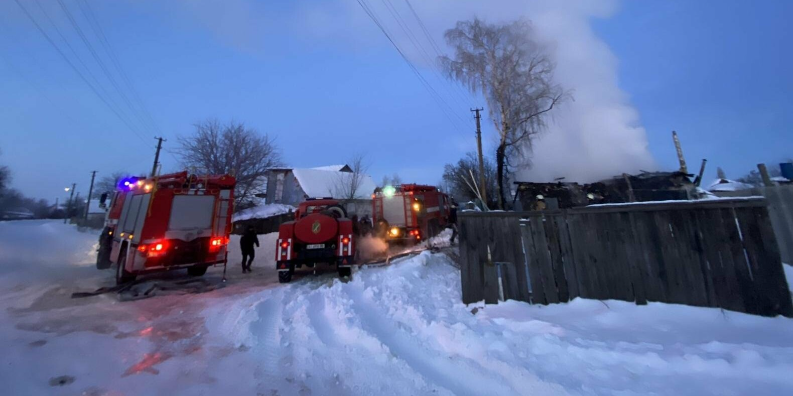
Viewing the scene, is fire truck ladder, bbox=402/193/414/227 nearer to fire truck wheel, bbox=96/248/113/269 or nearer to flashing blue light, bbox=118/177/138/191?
flashing blue light, bbox=118/177/138/191

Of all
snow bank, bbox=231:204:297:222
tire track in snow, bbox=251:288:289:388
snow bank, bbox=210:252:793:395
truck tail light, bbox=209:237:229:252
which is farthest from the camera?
snow bank, bbox=231:204:297:222

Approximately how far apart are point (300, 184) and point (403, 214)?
2014 cm

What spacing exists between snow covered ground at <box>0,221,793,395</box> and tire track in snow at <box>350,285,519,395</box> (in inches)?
0.6

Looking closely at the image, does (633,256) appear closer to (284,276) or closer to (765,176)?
(765,176)

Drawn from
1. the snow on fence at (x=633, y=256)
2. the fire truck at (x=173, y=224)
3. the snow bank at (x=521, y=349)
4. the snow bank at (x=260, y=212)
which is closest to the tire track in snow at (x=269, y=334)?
the snow bank at (x=521, y=349)

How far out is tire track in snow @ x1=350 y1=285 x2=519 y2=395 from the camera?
3.17 m

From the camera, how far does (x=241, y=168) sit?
2853cm

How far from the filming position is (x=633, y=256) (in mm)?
4672

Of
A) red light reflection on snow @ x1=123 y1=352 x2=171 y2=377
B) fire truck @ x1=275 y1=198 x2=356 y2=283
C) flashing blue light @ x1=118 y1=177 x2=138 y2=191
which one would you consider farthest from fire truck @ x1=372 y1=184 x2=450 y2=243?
red light reflection on snow @ x1=123 y1=352 x2=171 y2=377

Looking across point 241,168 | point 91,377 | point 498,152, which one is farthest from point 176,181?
point 241,168

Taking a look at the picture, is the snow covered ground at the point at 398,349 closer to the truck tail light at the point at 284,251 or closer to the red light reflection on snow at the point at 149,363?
the red light reflection on snow at the point at 149,363

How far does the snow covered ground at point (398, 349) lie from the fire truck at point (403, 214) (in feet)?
28.7

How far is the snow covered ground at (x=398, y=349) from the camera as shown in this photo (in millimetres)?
3084

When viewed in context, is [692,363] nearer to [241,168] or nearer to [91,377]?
[91,377]
